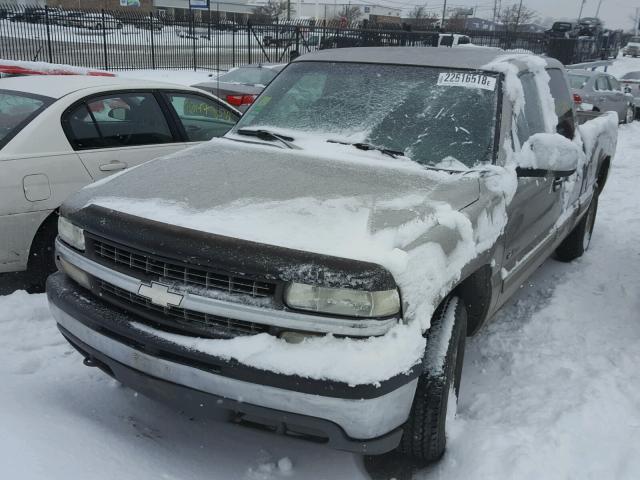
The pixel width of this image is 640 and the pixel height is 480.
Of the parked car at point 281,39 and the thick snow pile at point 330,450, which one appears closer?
the thick snow pile at point 330,450

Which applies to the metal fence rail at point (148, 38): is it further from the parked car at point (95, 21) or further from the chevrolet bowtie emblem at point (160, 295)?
the chevrolet bowtie emblem at point (160, 295)

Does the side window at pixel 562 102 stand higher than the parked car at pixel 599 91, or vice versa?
the side window at pixel 562 102

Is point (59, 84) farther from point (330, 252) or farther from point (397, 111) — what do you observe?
point (330, 252)

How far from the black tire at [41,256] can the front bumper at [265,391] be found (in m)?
1.87

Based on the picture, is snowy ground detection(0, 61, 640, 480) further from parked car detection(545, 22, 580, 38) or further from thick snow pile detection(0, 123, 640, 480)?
parked car detection(545, 22, 580, 38)

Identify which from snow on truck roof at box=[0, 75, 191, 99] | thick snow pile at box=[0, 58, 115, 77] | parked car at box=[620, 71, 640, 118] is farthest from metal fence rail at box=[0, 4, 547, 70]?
snow on truck roof at box=[0, 75, 191, 99]

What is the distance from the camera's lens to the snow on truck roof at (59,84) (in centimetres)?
466

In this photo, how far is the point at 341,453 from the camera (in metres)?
3.01

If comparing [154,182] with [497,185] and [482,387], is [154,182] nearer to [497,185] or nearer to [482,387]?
[497,185]

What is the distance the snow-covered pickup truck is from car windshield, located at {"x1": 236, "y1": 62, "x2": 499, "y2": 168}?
12mm

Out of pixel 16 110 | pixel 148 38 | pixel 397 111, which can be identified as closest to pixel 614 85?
pixel 397 111

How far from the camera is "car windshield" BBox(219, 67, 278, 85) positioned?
11961mm

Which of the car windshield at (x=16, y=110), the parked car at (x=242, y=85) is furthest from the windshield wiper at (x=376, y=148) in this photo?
the parked car at (x=242, y=85)

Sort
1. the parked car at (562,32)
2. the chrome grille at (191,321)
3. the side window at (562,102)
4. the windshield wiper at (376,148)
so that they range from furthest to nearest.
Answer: the parked car at (562,32) < the side window at (562,102) < the windshield wiper at (376,148) < the chrome grille at (191,321)
